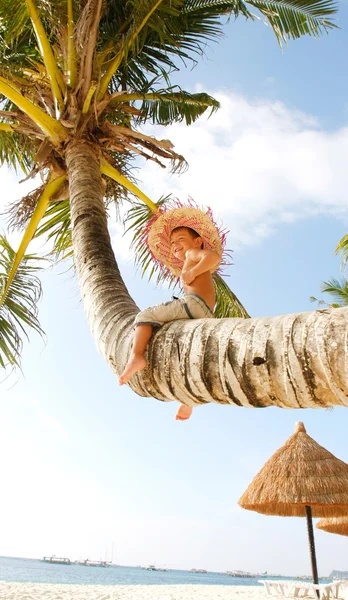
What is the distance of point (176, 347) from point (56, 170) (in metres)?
3.13

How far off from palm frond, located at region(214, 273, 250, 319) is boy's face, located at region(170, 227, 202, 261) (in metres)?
3.37

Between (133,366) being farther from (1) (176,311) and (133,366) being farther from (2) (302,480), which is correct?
(2) (302,480)

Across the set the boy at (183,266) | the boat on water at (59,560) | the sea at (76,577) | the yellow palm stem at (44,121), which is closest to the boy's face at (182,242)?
the boy at (183,266)

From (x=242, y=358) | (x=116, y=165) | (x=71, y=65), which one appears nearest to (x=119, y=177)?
(x=116, y=165)

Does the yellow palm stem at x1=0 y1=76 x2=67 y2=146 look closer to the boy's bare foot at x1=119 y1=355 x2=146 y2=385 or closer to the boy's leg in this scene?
the boy's leg

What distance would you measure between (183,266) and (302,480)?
6112 mm

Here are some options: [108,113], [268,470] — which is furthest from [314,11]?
[268,470]

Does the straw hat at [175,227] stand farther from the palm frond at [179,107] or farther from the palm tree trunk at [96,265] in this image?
the palm frond at [179,107]

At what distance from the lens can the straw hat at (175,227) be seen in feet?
9.37

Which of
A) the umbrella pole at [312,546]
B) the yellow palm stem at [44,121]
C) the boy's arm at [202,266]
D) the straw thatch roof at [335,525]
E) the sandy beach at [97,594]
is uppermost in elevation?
the yellow palm stem at [44,121]

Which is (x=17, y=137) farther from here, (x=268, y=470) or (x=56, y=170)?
(x=268, y=470)

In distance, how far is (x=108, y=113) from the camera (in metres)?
5.06

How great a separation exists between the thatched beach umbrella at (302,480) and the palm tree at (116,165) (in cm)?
309

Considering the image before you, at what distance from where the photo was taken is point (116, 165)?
531 centimetres
